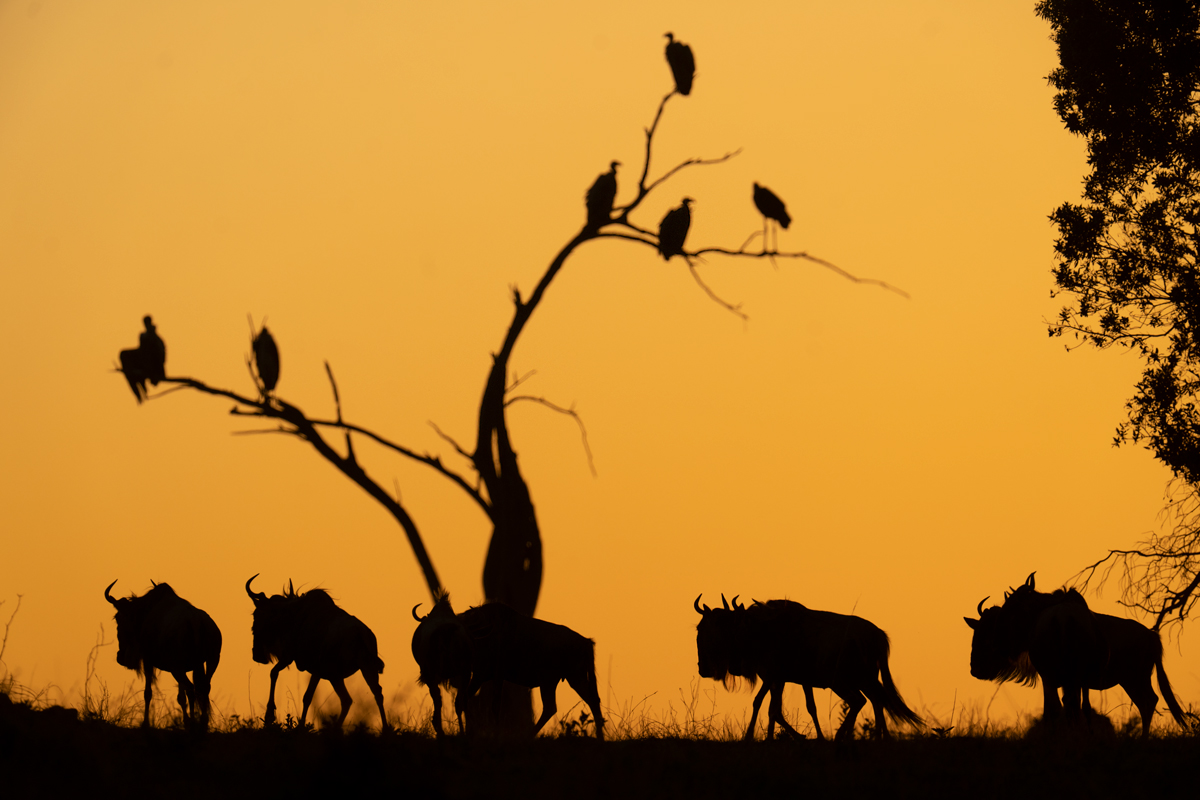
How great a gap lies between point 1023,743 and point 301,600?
771cm

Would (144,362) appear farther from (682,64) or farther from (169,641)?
(682,64)

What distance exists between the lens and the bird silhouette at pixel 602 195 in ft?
67.2

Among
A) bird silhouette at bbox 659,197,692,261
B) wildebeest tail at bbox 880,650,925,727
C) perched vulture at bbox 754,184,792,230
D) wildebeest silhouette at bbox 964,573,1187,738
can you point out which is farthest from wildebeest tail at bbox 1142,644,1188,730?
perched vulture at bbox 754,184,792,230

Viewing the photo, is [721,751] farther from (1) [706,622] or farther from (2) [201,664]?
(2) [201,664]

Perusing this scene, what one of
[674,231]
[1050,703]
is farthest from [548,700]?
[674,231]

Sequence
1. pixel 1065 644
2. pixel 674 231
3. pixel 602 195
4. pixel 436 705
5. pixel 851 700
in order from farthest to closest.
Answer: pixel 602 195 → pixel 674 231 → pixel 436 705 → pixel 851 700 → pixel 1065 644

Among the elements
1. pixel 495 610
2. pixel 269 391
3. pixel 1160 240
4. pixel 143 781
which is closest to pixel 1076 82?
pixel 1160 240

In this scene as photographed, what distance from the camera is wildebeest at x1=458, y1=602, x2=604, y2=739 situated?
13914 mm

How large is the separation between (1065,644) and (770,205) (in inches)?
428

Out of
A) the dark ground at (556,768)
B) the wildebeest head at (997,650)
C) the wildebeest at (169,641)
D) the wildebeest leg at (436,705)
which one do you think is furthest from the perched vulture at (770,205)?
the wildebeest at (169,641)

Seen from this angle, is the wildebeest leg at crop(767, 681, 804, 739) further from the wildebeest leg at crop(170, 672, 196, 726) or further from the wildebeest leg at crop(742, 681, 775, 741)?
the wildebeest leg at crop(170, 672, 196, 726)

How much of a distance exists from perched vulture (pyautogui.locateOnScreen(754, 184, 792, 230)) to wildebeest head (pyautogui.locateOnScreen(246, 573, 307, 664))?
36.4 ft

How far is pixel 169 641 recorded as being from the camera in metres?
13.5

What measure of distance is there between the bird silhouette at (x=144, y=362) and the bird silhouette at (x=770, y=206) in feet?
33.4
